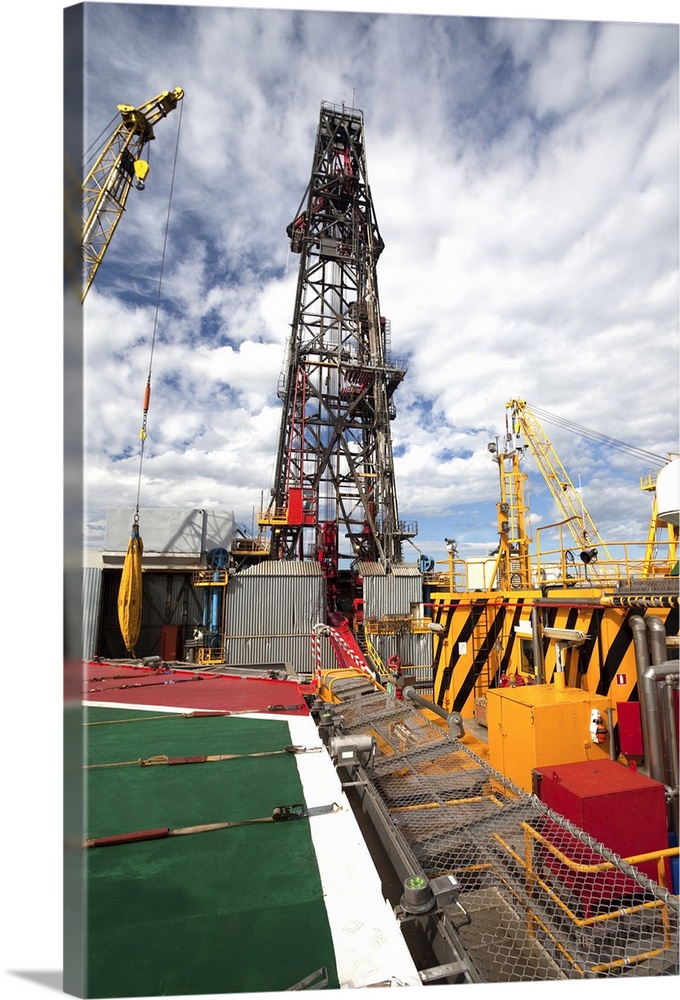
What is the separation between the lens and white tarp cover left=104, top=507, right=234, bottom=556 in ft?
74.3

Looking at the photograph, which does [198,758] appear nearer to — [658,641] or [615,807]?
[615,807]

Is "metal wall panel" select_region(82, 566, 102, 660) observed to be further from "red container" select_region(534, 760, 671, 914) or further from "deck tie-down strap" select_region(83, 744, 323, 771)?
"red container" select_region(534, 760, 671, 914)

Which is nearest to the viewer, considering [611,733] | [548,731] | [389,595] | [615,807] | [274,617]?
[615,807]

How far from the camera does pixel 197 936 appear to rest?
2291 millimetres

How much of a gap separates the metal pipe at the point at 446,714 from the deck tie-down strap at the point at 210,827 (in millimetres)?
2143

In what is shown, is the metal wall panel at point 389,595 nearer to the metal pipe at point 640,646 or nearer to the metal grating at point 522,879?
the metal pipe at point 640,646

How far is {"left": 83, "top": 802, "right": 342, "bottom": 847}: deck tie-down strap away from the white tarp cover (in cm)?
2054

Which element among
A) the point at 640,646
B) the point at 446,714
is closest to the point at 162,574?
the point at 446,714

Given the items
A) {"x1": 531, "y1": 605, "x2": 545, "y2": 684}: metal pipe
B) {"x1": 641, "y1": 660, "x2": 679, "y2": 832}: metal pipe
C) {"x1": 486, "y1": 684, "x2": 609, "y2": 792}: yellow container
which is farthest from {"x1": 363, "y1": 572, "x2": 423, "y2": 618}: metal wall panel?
{"x1": 641, "y1": 660, "x2": 679, "y2": 832}: metal pipe

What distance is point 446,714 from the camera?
5.45 m

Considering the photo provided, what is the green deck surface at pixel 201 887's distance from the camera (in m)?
2.12

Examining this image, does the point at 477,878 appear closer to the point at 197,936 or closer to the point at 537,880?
the point at 537,880

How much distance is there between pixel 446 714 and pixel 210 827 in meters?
3.11

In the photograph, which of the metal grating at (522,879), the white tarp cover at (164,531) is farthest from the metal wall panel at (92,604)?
the metal grating at (522,879)
